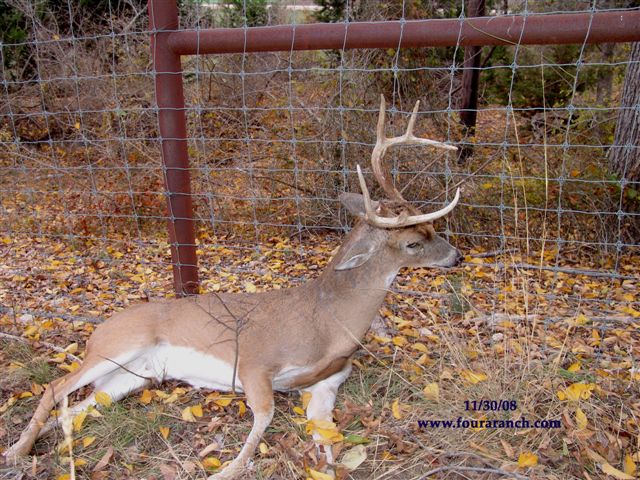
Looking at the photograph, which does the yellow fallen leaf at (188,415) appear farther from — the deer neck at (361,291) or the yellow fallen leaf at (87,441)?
the deer neck at (361,291)

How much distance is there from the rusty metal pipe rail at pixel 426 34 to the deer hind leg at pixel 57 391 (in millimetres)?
2090

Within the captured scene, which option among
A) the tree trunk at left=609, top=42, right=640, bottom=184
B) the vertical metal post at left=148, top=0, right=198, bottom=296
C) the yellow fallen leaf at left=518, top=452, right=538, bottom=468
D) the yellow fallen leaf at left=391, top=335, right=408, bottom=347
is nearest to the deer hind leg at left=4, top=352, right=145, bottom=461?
the vertical metal post at left=148, top=0, right=198, bottom=296

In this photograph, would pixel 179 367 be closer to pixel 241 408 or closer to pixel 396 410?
pixel 241 408

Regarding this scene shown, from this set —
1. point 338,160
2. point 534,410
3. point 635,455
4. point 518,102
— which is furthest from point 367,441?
point 518,102

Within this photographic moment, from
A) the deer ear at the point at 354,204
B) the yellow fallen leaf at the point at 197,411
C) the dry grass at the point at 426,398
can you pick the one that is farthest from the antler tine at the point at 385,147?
the yellow fallen leaf at the point at 197,411

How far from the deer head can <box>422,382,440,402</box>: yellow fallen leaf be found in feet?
2.36

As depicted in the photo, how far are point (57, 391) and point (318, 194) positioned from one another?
347cm

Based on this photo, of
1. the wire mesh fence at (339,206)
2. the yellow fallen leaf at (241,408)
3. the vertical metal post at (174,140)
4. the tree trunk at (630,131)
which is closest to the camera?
the yellow fallen leaf at (241,408)

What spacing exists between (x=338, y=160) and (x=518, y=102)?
508 cm

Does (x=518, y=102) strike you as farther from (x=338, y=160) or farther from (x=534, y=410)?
(x=534, y=410)

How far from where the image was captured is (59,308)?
Result: 511 centimetres

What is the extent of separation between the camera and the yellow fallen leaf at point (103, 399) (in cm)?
370

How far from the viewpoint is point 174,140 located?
4.31 metres

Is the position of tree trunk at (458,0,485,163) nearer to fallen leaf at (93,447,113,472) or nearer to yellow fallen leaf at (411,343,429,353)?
yellow fallen leaf at (411,343,429,353)
